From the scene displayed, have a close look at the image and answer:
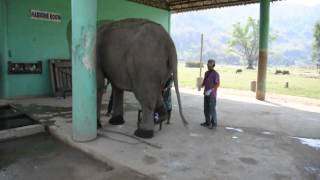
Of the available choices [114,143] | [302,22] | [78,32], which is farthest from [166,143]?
[302,22]

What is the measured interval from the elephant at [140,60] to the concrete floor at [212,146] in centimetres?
51

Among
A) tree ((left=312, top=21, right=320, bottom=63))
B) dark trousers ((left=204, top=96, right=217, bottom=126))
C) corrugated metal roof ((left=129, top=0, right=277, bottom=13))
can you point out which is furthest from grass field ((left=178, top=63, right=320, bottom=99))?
tree ((left=312, top=21, right=320, bottom=63))

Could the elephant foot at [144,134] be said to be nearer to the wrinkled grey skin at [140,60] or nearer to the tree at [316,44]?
the wrinkled grey skin at [140,60]

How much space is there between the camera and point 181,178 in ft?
11.8

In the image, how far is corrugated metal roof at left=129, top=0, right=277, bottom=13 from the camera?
450 inches

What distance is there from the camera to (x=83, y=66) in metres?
4.62

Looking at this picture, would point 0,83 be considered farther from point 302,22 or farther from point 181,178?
point 302,22

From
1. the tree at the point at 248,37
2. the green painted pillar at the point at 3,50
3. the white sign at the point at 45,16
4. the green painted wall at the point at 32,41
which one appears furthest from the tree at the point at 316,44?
the green painted pillar at the point at 3,50

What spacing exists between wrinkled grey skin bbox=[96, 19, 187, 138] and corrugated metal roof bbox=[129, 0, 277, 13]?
646 centimetres

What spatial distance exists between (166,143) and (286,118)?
3621mm

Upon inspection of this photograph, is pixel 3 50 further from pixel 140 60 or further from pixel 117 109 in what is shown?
pixel 140 60

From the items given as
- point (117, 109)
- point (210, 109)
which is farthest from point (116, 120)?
point (210, 109)

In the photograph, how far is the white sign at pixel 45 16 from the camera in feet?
27.4

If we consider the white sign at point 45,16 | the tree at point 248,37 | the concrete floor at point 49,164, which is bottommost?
the concrete floor at point 49,164
